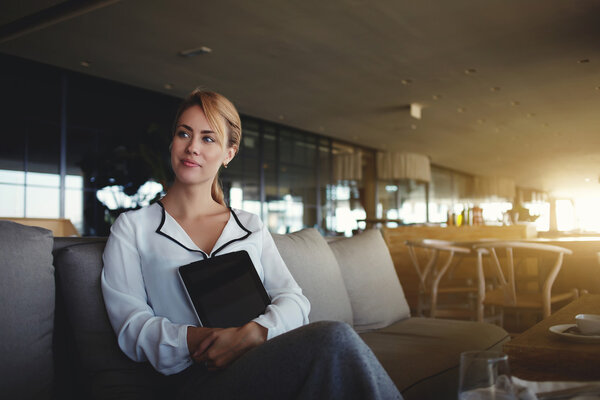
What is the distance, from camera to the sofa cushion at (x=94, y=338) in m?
1.23

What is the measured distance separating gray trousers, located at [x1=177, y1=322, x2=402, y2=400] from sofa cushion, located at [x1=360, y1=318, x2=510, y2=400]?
0.63 m

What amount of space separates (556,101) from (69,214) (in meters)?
7.78

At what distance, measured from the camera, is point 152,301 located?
4.13ft

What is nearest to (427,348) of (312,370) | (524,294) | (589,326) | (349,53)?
(589,326)

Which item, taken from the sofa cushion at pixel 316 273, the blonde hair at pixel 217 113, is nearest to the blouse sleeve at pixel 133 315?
the blonde hair at pixel 217 113

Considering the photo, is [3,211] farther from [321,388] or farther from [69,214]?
[321,388]

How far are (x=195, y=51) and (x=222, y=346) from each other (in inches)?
200

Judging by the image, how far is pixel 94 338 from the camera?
124cm

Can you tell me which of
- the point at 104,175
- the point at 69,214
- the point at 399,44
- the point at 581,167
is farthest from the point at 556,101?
the point at 581,167

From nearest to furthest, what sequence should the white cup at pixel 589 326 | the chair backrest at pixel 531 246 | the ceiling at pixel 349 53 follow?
1. the white cup at pixel 589 326
2. the chair backrest at pixel 531 246
3. the ceiling at pixel 349 53

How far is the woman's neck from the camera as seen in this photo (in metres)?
1.41

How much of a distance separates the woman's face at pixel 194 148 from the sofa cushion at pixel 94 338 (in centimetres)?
36

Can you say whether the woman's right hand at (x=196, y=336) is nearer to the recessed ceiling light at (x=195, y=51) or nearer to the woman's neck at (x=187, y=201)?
the woman's neck at (x=187, y=201)

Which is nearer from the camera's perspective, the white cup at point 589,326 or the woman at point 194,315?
the woman at point 194,315
